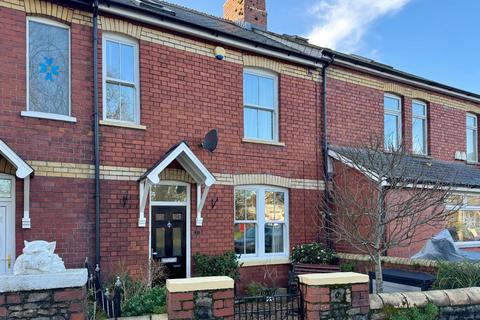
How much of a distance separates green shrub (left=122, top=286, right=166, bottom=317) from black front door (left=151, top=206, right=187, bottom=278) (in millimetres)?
2309

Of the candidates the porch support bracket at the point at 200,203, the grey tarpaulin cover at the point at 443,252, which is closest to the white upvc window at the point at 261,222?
the porch support bracket at the point at 200,203

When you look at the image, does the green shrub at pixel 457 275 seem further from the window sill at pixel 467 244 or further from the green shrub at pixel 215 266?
the window sill at pixel 467 244

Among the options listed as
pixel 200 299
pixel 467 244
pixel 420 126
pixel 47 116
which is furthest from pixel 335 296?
pixel 420 126

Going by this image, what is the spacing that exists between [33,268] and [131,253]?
12.9 ft

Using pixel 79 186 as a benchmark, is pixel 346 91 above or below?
above

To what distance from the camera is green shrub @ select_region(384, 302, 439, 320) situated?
5.78 m

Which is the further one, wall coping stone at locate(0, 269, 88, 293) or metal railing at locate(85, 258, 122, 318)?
metal railing at locate(85, 258, 122, 318)

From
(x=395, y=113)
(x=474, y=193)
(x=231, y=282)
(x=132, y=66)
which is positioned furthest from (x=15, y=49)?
(x=474, y=193)

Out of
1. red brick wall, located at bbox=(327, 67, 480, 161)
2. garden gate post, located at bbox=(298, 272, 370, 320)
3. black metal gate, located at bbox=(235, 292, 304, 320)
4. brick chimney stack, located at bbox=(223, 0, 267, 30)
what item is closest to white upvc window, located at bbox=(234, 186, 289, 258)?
red brick wall, located at bbox=(327, 67, 480, 161)

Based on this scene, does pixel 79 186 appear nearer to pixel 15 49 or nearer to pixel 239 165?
pixel 15 49

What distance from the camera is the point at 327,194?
37.2 feet

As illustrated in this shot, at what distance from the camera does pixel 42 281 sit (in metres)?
4.43

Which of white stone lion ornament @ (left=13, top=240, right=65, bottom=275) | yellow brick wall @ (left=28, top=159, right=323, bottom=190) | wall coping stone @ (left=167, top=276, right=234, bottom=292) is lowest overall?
wall coping stone @ (left=167, top=276, right=234, bottom=292)

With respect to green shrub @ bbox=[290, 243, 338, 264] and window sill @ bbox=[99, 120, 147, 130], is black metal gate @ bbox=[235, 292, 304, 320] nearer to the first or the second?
green shrub @ bbox=[290, 243, 338, 264]
